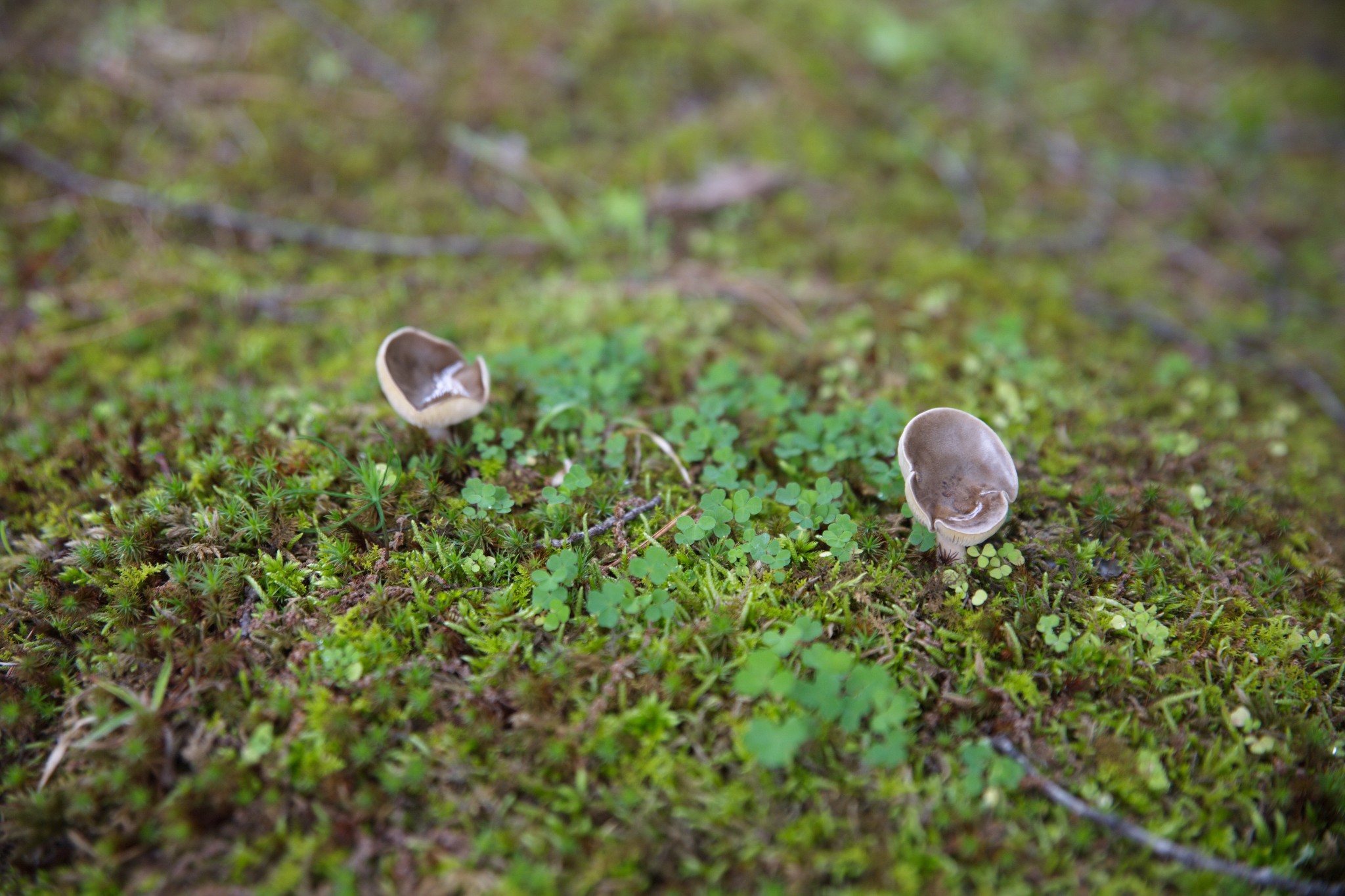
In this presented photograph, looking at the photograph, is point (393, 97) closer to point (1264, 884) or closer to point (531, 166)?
point (531, 166)

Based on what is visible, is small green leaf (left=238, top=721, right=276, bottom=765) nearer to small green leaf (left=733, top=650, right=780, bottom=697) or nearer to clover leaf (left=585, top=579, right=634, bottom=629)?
clover leaf (left=585, top=579, right=634, bottom=629)

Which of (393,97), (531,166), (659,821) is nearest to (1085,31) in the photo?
(531,166)

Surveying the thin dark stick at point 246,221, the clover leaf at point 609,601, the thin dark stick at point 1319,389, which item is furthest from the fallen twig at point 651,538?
the thin dark stick at point 1319,389

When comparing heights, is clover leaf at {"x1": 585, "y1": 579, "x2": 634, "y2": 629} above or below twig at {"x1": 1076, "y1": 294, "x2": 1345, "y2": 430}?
above

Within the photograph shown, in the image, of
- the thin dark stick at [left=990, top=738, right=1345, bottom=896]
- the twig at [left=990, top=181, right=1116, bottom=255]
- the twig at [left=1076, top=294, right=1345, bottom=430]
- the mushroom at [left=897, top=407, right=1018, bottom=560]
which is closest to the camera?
the thin dark stick at [left=990, top=738, right=1345, bottom=896]

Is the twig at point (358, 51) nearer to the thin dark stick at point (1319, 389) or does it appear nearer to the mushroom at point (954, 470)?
the mushroom at point (954, 470)

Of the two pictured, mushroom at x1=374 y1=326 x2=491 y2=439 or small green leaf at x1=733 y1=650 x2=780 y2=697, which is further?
mushroom at x1=374 y1=326 x2=491 y2=439

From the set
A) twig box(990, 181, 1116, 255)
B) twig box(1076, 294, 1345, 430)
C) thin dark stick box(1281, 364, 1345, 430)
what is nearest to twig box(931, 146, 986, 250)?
twig box(990, 181, 1116, 255)
